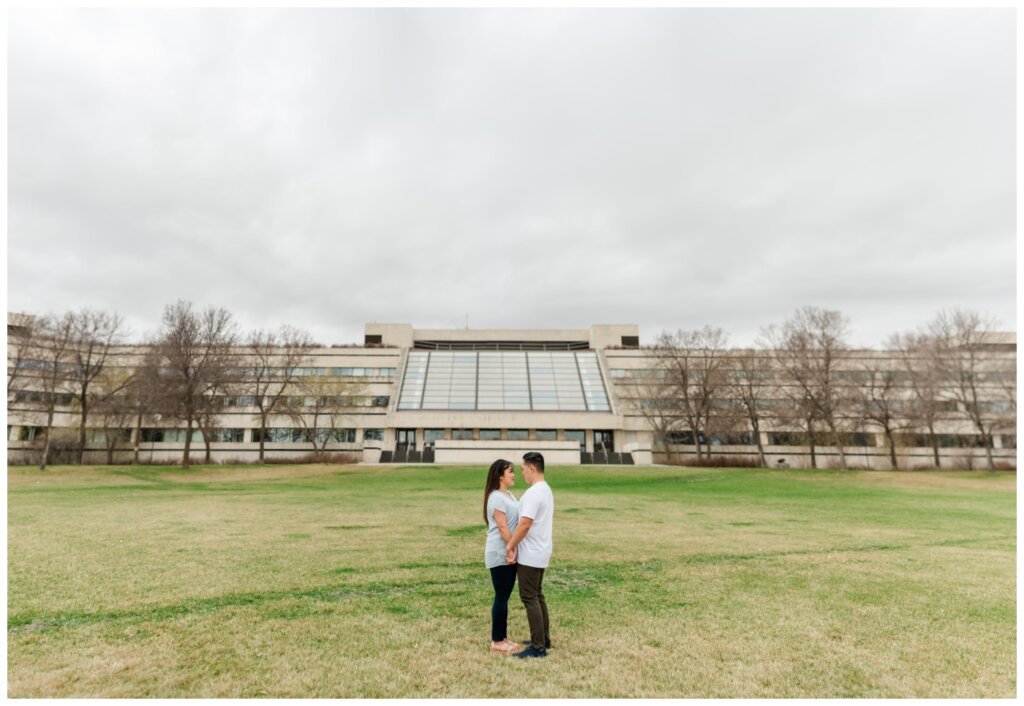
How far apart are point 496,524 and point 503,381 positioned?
197 feet

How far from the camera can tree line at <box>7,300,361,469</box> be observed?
1679 inches

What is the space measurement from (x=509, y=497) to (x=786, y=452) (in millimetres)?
62252

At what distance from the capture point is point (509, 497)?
6.41 meters

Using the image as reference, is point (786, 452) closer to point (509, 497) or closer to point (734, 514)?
point (734, 514)

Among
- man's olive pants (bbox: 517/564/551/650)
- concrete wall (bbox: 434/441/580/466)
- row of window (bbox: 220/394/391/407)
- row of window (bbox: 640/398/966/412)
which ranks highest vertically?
row of window (bbox: 220/394/391/407)

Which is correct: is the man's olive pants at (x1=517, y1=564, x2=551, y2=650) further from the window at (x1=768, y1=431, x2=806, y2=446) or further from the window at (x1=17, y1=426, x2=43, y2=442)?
the window at (x1=17, y1=426, x2=43, y2=442)

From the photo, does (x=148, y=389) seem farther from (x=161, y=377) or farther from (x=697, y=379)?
(x=697, y=379)

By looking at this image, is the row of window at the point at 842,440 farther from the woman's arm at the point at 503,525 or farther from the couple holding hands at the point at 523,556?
the woman's arm at the point at 503,525

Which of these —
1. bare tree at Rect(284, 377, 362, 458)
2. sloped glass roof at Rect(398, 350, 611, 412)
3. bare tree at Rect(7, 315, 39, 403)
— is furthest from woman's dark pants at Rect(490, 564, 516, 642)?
sloped glass roof at Rect(398, 350, 611, 412)

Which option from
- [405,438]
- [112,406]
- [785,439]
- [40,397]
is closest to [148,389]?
[112,406]

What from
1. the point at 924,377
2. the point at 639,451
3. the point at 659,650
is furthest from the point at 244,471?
the point at 924,377

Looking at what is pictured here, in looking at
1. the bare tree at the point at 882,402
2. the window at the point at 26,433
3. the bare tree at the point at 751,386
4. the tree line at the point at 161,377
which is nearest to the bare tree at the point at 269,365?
the tree line at the point at 161,377

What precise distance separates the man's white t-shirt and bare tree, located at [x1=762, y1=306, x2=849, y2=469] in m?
47.3

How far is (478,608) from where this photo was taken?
775 cm
